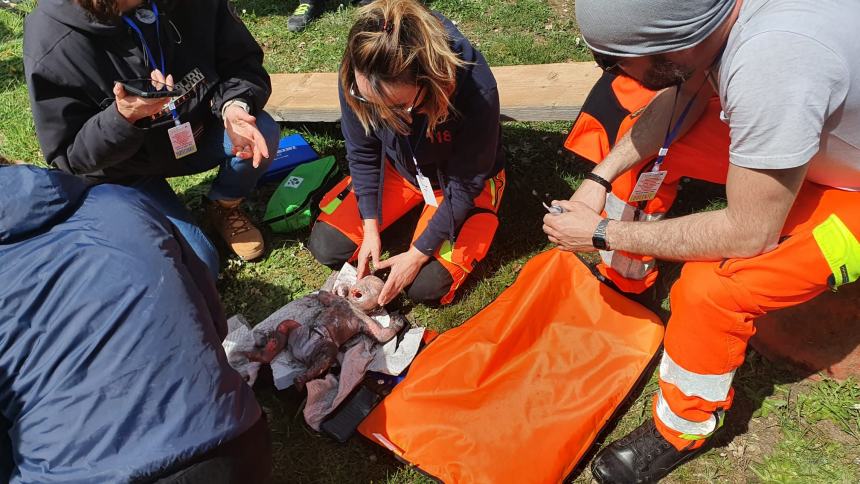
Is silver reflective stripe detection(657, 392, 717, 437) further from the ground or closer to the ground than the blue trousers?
closer to the ground

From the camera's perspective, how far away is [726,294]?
209 centimetres

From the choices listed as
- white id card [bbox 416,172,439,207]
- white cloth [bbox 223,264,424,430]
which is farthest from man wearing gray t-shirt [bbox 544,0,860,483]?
white cloth [bbox 223,264,424,430]

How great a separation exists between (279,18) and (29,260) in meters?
5.01

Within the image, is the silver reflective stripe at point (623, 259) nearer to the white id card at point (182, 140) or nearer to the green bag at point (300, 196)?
the green bag at point (300, 196)

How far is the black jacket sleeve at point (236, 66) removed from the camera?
3.38 meters

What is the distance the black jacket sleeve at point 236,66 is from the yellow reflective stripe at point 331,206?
0.67 metres

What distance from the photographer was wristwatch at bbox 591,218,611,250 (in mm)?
2389

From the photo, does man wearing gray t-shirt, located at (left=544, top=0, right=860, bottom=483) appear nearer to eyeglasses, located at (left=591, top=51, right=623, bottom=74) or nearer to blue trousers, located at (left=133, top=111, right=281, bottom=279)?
eyeglasses, located at (left=591, top=51, right=623, bottom=74)

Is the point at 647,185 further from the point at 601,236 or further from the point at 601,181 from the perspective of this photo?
the point at 601,236

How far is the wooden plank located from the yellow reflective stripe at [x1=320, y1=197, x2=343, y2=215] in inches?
28.7

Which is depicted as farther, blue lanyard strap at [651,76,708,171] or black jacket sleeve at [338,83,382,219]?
black jacket sleeve at [338,83,382,219]

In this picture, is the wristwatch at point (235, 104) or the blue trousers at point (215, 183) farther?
the blue trousers at point (215, 183)

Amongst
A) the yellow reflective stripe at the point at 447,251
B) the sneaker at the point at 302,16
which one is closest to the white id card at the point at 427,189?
the yellow reflective stripe at the point at 447,251

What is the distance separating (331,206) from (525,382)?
62.3 inches
